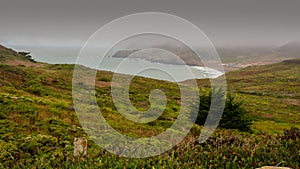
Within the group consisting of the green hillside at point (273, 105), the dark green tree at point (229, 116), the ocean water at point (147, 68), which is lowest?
the green hillside at point (273, 105)

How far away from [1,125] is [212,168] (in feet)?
38.1

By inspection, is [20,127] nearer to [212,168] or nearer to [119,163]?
[119,163]

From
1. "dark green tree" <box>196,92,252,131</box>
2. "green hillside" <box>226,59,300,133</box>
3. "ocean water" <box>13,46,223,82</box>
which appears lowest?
"green hillside" <box>226,59,300,133</box>

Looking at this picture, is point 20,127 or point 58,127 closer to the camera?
point 20,127

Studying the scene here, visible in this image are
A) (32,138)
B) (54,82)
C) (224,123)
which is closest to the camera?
(32,138)

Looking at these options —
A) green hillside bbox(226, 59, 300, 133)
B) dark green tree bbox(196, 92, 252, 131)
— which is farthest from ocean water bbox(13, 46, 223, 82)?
green hillside bbox(226, 59, 300, 133)

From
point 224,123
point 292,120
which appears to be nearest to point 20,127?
point 224,123

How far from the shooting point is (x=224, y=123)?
26891mm

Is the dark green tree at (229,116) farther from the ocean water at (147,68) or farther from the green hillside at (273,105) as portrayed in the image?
the green hillside at (273,105)

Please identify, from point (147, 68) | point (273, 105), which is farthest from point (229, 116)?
point (273, 105)

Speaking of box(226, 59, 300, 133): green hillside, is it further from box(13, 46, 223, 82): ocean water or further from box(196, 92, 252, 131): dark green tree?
box(13, 46, 223, 82): ocean water

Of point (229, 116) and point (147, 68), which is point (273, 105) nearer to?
point (229, 116)

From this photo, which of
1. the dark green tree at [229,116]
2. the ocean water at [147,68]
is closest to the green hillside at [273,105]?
the dark green tree at [229,116]

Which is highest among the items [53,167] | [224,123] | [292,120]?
[53,167]
